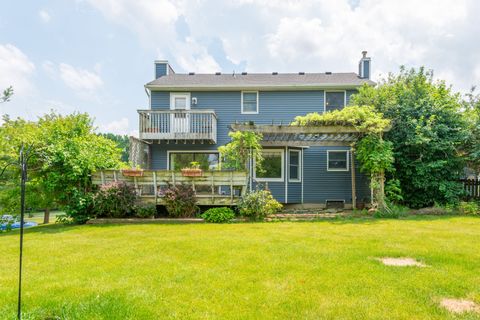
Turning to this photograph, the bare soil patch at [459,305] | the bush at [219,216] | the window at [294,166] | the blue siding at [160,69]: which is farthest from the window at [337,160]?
the bare soil patch at [459,305]

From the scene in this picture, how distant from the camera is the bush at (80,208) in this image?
7965 mm

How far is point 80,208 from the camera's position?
798 centimetres

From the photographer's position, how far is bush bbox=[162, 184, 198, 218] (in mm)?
8203

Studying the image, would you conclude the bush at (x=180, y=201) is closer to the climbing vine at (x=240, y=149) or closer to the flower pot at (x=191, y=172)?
the flower pot at (x=191, y=172)

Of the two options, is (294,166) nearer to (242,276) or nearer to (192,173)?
(192,173)

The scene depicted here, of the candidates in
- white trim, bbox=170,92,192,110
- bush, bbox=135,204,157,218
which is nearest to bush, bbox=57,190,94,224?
bush, bbox=135,204,157,218

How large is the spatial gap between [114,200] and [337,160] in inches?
377

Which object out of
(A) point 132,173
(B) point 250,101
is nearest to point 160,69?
(B) point 250,101

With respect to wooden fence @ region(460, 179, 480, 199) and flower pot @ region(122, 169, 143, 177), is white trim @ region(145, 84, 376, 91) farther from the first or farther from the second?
flower pot @ region(122, 169, 143, 177)

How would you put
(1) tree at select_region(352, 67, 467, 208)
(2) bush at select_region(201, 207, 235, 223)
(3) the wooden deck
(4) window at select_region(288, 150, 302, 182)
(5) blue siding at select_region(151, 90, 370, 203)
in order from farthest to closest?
(5) blue siding at select_region(151, 90, 370, 203) < (4) window at select_region(288, 150, 302, 182) < (1) tree at select_region(352, 67, 467, 208) < (3) the wooden deck < (2) bush at select_region(201, 207, 235, 223)

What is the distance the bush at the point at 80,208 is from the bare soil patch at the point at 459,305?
27.6ft

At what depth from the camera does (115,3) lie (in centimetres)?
885

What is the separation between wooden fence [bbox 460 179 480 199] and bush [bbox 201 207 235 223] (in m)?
8.91

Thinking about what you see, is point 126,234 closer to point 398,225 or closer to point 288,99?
point 398,225
